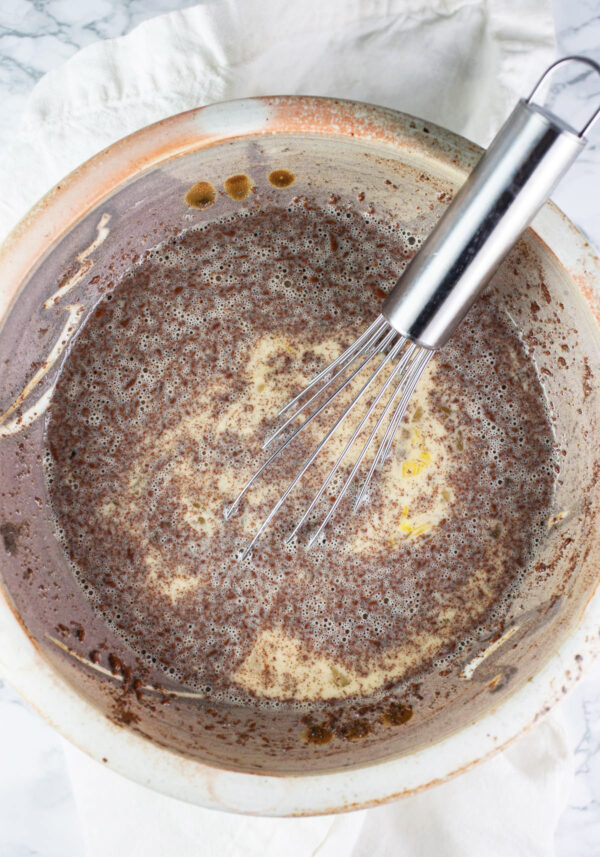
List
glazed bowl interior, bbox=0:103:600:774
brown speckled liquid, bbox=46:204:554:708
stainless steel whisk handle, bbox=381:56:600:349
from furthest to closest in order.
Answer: brown speckled liquid, bbox=46:204:554:708
glazed bowl interior, bbox=0:103:600:774
stainless steel whisk handle, bbox=381:56:600:349

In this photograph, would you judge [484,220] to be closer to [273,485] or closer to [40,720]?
[273,485]

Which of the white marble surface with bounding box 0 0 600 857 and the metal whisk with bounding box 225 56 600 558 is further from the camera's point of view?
the white marble surface with bounding box 0 0 600 857

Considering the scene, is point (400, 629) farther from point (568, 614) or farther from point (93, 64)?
point (93, 64)

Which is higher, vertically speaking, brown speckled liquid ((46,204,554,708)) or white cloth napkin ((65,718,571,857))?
brown speckled liquid ((46,204,554,708))

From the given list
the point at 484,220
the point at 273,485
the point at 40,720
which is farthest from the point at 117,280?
the point at 40,720

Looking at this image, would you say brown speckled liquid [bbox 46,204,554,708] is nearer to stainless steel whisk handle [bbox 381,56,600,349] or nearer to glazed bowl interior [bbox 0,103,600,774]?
glazed bowl interior [bbox 0,103,600,774]

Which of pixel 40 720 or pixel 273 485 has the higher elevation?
pixel 273 485

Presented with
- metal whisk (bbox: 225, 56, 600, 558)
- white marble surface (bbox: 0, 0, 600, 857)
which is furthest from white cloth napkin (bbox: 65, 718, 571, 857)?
metal whisk (bbox: 225, 56, 600, 558)
